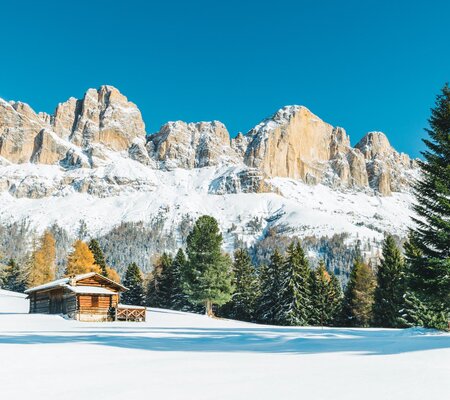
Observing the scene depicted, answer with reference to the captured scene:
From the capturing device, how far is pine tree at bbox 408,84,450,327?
913 inches

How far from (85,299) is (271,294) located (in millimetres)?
24152

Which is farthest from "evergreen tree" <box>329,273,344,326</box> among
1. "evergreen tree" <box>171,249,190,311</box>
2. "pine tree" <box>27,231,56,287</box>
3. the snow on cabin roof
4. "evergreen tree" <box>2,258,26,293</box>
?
"evergreen tree" <box>2,258,26,293</box>

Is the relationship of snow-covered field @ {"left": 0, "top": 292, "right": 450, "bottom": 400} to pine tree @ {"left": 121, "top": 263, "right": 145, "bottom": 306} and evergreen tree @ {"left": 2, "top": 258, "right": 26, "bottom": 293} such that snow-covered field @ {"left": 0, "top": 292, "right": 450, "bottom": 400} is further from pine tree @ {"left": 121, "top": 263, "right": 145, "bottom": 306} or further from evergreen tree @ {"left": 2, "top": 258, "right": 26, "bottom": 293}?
evergreen tree @ {"left": 2, "top": 258, "right": 26, "bottom": 293}

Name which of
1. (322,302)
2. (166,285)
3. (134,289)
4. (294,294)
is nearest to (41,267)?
(134,289)

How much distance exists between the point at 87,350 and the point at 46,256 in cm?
6354

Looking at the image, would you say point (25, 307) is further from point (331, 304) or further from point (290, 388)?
point (290, 388)

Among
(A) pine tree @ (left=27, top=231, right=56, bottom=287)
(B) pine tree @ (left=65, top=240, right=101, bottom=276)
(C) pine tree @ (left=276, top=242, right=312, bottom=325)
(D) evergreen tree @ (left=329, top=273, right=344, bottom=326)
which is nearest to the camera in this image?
(C) pine tree @ (left=276, top=242, right=312, bottom=325)

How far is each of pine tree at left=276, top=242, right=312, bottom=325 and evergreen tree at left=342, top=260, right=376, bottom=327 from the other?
511 centimetres

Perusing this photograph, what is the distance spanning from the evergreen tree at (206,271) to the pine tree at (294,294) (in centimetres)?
650

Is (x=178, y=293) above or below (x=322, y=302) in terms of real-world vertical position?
above

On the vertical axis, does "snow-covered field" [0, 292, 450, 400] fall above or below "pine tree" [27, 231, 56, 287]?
below

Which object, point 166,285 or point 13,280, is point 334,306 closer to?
point 166,285

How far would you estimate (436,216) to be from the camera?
937 inches

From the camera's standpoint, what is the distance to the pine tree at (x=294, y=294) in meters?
54.3
